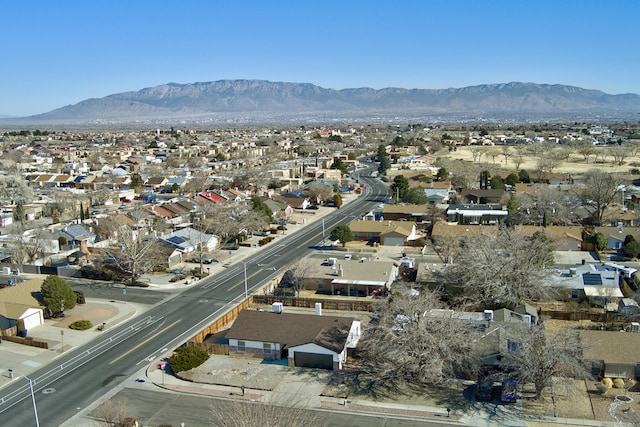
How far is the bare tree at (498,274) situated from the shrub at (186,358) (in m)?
18.2

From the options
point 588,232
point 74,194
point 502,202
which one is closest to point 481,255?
point 588,232

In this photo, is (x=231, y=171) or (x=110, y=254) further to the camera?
(x=231, y=171)

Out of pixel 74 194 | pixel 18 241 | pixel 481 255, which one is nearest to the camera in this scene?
pixel 481 255

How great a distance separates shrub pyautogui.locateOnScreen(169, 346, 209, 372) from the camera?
30.5 m

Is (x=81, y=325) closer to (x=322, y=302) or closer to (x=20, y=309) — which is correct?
(x=20, y=309)

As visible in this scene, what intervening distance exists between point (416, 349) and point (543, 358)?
5.79m

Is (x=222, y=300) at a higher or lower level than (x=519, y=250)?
lower

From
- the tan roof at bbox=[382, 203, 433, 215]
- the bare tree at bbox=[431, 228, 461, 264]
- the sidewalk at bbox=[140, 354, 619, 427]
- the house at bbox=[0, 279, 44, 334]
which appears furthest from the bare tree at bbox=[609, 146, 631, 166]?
the house at bbox=[0, 279, 44, 334]

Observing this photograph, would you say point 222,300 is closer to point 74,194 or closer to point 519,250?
point 519,250

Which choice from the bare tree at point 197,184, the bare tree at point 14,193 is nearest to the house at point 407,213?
the bare tree at point 197,184

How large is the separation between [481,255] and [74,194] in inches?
2465

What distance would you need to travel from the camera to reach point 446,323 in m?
29.3

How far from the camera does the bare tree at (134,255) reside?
153 feet

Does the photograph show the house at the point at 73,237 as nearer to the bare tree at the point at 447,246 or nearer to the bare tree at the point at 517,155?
the bare tree at the point at 447,246
